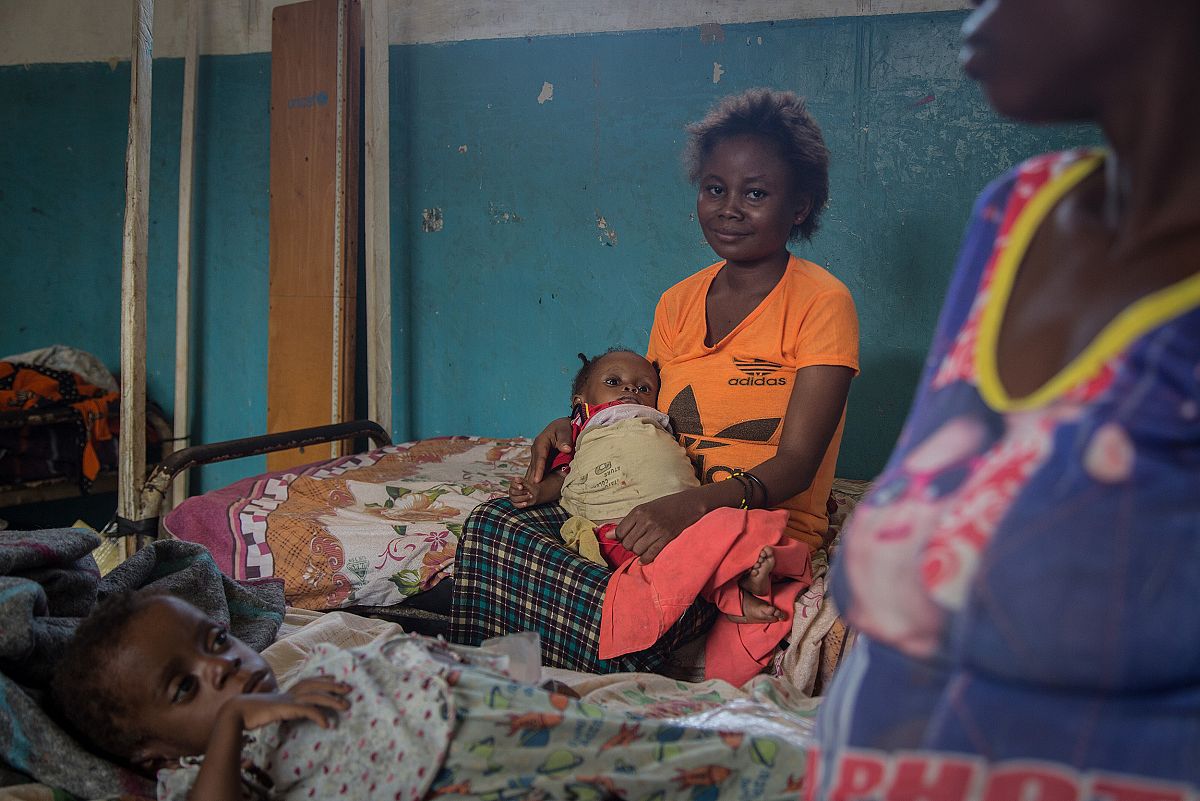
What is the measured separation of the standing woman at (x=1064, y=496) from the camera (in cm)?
75

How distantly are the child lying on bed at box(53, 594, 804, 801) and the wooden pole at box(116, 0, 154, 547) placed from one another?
168 centimetres

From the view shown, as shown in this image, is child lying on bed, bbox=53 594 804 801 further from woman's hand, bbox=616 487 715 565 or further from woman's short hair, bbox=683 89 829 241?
woman's short hair, bbox=683 89 829 241

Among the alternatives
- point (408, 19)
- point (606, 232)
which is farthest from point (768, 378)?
point (408, 19)

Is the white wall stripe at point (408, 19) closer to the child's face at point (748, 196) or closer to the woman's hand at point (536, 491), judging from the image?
the child's face at point (748, 196)

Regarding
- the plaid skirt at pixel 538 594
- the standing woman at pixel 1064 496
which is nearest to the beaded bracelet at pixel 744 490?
the plaid skirt at pixel 538 594

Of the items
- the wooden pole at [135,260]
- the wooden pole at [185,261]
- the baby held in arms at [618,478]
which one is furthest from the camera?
the wooden pole at [185,261]

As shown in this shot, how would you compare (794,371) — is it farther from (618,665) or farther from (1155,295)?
(1155,295)

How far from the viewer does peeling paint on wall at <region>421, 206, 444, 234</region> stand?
4.21 meters

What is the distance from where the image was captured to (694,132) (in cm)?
257

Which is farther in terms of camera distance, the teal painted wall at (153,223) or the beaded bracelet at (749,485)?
the teal painted wall at (153,223)

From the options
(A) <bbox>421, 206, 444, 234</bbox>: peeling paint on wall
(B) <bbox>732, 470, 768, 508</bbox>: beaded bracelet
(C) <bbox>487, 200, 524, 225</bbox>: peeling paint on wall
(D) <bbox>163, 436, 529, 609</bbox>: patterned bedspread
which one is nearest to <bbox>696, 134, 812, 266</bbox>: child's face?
(B) <bbox>732, 470, 768, 508</bbox>: beaded bracelet

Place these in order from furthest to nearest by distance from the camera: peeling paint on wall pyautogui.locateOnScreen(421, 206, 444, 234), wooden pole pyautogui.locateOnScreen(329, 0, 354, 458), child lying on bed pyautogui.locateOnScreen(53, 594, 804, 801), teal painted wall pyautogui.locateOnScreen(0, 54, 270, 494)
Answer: teal painted wall pyautogui.locateOnScreen(0, 54, 270, 494), peeling paint on wall pyautogui.locateOnScreen(421, 206, 444, 234), wooden pole pyautogui.locateOnScreen(329, 0, 354, 458), child lying on bed pyautogui.locateOnScreen(53, 594, 804, 801)

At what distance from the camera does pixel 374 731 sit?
58.2 inches

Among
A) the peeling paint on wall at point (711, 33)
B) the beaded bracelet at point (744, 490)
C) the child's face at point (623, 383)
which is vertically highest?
the peeling paint on wall at point (711, 33)
